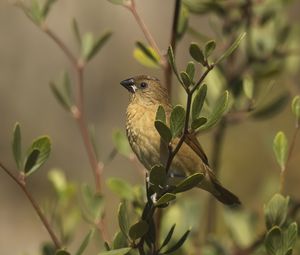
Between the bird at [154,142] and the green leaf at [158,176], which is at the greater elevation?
the green leaf at [158,176]

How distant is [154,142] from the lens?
2.94 metres

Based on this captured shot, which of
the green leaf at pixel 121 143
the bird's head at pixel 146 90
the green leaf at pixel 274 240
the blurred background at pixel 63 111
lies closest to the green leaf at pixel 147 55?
the bird's head at pixel 146 90

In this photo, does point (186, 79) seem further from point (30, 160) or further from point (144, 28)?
point (144, 28)

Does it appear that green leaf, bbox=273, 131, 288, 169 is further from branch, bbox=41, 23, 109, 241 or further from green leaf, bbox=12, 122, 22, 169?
green leaf, bbox=12, 122, 22, 169

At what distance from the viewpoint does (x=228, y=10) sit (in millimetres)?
3279

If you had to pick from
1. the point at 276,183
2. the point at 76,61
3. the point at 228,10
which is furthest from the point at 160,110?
the point at 276,183

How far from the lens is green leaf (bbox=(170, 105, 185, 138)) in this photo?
209 cm

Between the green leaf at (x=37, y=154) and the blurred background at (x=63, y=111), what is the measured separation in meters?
4.65

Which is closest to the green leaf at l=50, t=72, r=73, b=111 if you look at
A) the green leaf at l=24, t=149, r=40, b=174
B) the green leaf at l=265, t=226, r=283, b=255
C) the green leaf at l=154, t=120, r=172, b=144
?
the green leaf at l=24, t=149, r=40, b=174

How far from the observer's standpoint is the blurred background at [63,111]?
740 cm

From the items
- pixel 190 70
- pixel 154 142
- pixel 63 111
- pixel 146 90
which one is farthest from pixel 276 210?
pixel 63 111

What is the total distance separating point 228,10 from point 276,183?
2.71 ft

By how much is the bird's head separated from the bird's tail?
363mm

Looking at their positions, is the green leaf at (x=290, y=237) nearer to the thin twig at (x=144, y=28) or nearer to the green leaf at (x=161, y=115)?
the green leaf at (x=161, y=115)
